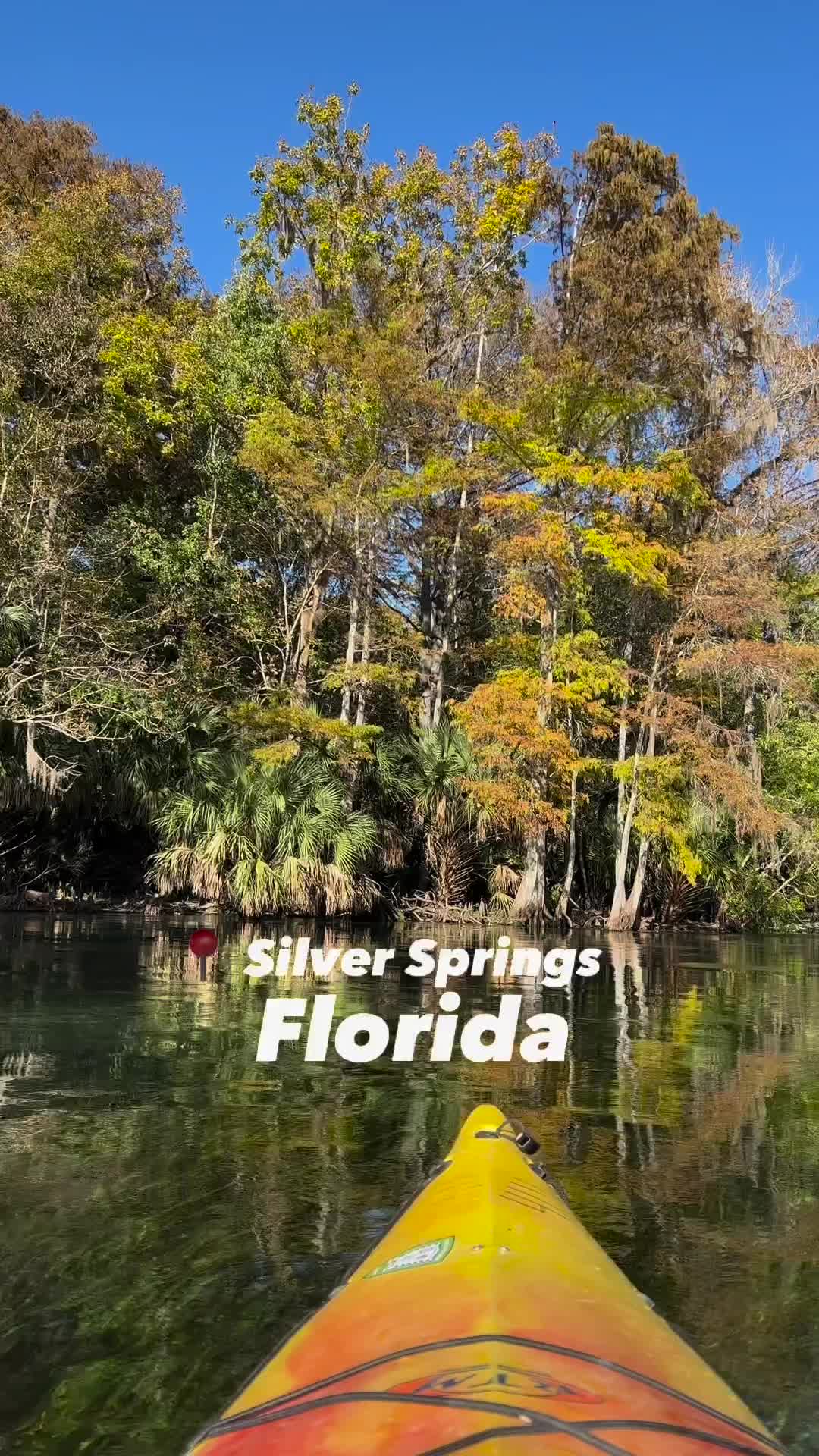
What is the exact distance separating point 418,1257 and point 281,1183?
1.90m

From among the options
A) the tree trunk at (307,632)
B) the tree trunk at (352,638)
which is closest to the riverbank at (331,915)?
the tree trunk at (352,638)

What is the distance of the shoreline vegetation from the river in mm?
9995

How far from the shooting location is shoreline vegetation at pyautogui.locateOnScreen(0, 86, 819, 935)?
60.8ft

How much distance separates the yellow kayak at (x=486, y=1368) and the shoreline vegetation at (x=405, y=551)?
48.0 ft

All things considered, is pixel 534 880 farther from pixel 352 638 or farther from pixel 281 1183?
pixel 281 1183

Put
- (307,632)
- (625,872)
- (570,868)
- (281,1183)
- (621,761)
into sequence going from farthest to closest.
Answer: (307,632) → (625,872) → (570,868) → (621,761) → (281,1183)

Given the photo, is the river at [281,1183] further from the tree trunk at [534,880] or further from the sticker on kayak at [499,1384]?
the tree trunk at [534,880]

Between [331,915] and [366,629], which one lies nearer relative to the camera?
[331,915]

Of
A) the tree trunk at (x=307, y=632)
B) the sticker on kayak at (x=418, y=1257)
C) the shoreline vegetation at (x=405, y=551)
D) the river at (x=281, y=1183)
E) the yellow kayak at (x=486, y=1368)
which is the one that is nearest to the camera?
the yellow kayak at (x=486, y=1368)

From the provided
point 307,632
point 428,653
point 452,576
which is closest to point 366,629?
point 307,632

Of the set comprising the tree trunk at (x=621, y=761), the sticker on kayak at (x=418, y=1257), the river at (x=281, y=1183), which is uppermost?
the tree trunk at (x=621, y=761)

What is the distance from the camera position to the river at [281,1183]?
2.75 metres

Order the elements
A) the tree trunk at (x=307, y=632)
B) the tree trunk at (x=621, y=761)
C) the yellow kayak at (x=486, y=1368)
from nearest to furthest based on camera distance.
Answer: the yellow kayak at (x=486, y=1368) → the tree trunk at (x=621, y=761) → the tree trunk at (x=307, y=632)

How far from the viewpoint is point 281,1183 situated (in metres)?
4.23
